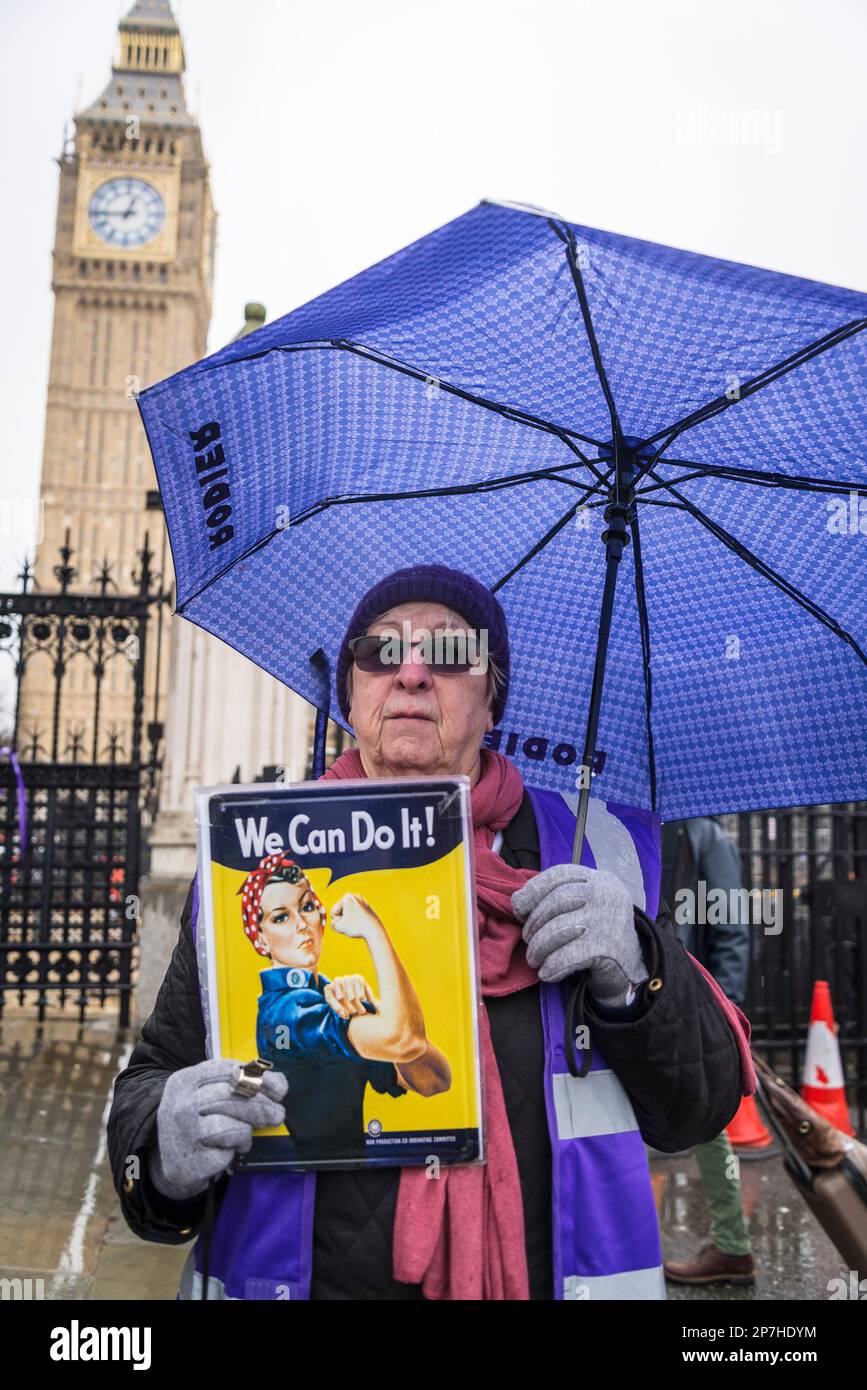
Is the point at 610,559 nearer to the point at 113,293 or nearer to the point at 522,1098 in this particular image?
the point at 522,1098

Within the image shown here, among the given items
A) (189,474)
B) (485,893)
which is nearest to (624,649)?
(485,893)

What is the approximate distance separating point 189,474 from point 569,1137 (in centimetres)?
135

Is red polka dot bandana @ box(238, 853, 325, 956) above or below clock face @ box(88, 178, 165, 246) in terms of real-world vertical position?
below

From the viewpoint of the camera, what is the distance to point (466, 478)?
7.13ft

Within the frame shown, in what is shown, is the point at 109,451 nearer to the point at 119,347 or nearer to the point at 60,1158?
the point at 119,347

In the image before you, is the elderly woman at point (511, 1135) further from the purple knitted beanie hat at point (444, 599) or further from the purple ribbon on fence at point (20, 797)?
the purple ribbon on fence at point (20, 797)

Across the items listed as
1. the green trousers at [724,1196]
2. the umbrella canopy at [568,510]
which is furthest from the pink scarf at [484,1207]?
the green trousers at [724,1196]

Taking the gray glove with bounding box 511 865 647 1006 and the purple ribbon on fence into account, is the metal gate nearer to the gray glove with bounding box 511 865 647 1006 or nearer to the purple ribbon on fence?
the purple ribbon on fence

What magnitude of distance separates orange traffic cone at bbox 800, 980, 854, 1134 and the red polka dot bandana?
532 cm

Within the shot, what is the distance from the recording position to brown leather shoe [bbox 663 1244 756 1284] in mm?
4195

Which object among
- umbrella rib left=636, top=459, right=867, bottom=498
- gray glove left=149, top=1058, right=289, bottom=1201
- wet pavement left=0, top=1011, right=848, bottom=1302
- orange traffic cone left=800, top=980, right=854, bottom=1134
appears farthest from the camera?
orange traffic cone left=800, top=980, right=854, bottom=1134

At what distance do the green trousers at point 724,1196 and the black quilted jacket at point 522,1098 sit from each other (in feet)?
9.02

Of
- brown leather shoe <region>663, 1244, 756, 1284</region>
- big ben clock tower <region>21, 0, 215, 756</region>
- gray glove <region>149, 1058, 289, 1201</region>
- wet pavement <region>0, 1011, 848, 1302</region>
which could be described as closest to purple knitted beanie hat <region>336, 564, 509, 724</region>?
gray glove <region>149, 1058, 289, 1201</region>

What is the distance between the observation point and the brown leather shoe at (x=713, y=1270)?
420 centimetres
